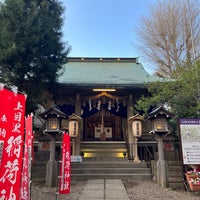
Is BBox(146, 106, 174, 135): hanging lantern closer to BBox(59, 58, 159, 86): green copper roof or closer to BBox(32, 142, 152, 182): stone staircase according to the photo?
BBox(32, 142, 152, 182): stone staircase

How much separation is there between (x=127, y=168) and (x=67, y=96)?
5.61 meters

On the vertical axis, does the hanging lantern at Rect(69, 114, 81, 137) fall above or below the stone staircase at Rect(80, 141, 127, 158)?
above

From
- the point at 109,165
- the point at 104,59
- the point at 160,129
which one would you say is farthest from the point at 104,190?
the point at 104,59

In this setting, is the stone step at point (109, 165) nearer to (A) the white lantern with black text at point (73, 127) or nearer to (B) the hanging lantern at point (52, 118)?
(A) the white lantern with black text at point (73, 127)

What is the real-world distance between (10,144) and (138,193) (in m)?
4.41

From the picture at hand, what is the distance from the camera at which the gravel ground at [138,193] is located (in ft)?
A: 17.8

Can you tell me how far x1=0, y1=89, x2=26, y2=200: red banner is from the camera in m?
2.65

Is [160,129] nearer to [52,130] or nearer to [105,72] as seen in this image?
[52,130]

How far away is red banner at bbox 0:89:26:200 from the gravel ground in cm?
300

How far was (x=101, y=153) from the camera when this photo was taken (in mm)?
10812

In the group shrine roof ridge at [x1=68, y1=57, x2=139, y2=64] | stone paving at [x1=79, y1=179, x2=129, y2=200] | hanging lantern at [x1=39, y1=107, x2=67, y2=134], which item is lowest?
stone paving at [x1=79, y1=179, x2=129, y2=200]

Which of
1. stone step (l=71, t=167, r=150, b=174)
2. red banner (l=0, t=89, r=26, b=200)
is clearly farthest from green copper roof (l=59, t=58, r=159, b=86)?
red banner (l=0, t=89, r=26, b=200)

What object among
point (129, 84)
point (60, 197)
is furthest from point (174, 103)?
point (60, 197)

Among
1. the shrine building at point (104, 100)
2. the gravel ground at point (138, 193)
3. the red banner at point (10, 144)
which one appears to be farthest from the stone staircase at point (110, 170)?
the red banner at point (10, 144)
